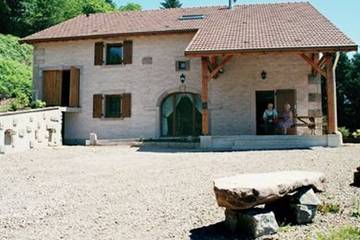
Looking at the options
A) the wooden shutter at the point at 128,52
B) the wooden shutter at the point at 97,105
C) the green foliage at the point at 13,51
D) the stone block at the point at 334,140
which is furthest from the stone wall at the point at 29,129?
the green foliage at the point at 13,51

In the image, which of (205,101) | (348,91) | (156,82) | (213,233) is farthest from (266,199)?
(348,91)

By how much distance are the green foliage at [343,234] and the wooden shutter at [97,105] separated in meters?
13.9

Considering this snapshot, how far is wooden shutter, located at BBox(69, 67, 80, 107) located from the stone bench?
1349 cm

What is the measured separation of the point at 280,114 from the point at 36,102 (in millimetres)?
10097

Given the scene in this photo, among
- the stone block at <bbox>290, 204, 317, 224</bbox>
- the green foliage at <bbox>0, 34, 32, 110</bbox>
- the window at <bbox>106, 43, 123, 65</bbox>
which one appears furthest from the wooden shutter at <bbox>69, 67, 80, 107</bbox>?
the stone block at <bbox>290, 204, 317, 224</bbox>

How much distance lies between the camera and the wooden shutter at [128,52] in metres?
17.1

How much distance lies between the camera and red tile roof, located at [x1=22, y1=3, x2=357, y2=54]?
13469mm

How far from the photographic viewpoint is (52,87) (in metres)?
17.7

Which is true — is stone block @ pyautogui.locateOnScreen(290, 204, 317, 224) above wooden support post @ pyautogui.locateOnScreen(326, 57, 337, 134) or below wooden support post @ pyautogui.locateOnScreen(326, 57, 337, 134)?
below

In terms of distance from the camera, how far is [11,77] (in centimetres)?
2295

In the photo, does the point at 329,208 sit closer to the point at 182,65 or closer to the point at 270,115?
the point at 270,115

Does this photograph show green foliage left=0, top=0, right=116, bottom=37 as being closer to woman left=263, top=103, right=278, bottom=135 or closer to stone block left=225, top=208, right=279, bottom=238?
woman left=263, top=103, right=278, bottom=135

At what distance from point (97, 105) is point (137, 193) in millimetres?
11234

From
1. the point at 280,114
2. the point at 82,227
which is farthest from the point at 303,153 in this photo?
the point at 82,227
